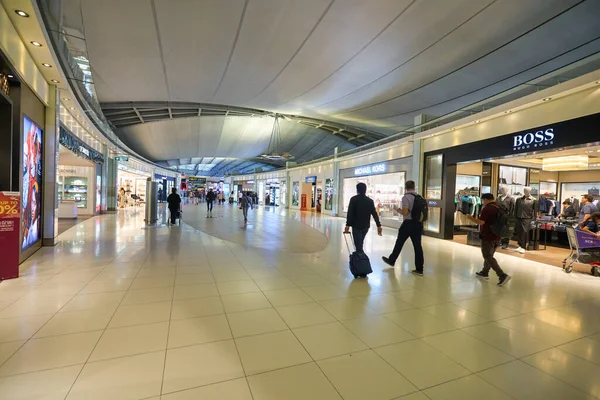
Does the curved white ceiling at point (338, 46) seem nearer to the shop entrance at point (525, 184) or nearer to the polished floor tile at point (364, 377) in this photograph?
the shop entrance at point (525, 184)

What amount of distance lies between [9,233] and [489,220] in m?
6.70

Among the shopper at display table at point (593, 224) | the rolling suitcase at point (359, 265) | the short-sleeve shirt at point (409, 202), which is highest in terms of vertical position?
the short-sleeve shirt at point (409, 202)

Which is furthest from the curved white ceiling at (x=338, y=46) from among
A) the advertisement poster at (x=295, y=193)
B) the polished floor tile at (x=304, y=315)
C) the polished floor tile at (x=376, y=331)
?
the advertisement poster at (x=295, y=193)

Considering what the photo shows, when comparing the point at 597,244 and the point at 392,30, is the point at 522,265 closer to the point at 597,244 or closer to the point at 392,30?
the point at 597,244

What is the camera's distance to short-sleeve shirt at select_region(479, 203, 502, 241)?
4.20m

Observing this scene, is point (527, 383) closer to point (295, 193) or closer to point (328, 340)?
point (328, 340)

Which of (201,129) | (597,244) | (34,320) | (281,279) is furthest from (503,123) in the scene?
(201,129)

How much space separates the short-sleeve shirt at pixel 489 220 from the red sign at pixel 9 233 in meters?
6.63

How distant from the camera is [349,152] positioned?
1562cm

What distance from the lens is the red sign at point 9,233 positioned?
139 inches

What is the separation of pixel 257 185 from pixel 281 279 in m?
30.1

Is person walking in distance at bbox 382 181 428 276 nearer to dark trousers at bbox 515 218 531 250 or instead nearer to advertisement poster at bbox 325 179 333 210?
dark trousers at bbox 515 218 531 250

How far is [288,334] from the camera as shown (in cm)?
245

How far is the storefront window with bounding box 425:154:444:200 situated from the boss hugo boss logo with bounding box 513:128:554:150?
8.17 ft
